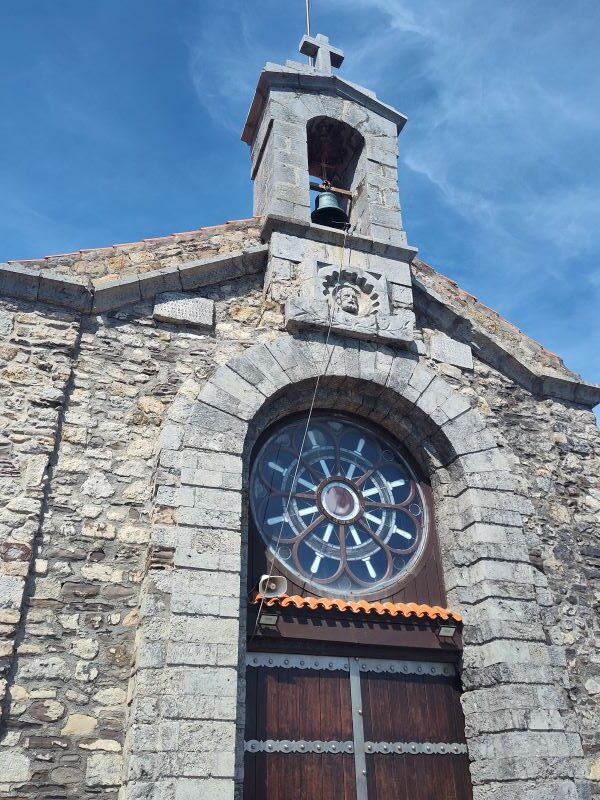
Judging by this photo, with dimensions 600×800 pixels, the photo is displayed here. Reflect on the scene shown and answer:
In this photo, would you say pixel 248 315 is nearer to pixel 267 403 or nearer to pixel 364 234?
pixel 267 403

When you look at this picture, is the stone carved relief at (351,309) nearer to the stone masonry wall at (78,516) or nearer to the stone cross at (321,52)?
the stone masonry wall at (78,516)

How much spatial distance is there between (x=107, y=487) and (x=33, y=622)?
107 cm

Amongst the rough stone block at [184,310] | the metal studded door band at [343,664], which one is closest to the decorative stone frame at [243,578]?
the metal studded door band at [343,664]

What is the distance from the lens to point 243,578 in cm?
532

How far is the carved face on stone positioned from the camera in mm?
6738

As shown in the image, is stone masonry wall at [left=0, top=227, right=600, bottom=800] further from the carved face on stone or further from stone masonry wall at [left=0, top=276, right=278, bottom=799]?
the carved face on stone

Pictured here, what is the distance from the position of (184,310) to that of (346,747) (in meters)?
3.74

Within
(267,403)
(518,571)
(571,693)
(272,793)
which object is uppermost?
(267,403)

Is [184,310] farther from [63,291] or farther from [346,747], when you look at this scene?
[346,747]

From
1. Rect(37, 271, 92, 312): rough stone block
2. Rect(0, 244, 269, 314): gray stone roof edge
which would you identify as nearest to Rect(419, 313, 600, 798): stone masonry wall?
Rect(0, 244, 269, 314): gray stone roof edge

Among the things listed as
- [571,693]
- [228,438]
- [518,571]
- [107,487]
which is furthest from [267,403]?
[571,693]

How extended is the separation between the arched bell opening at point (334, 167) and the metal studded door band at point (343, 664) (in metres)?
4.57

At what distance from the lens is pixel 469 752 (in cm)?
550

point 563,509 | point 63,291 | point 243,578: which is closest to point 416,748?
point 243,578
